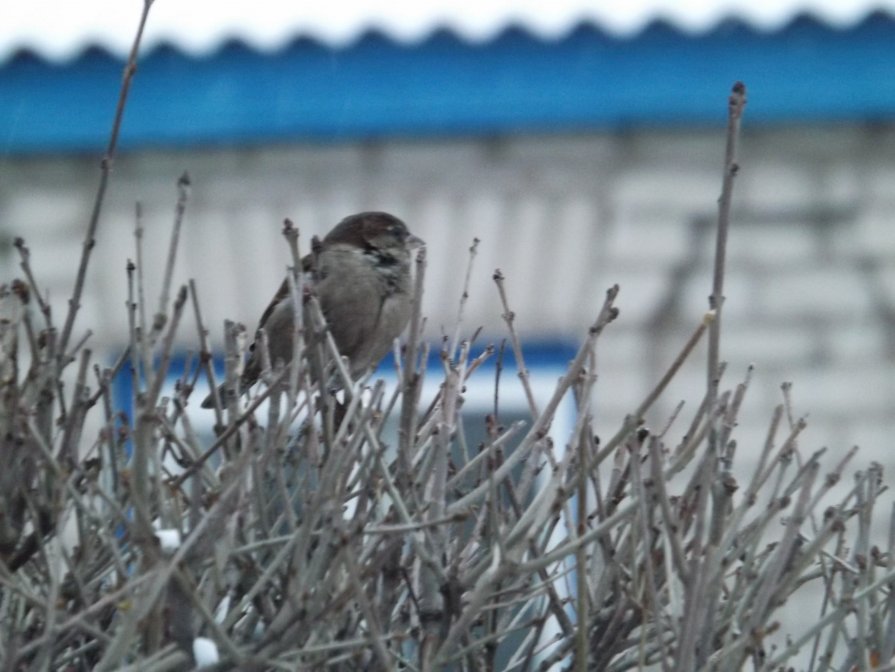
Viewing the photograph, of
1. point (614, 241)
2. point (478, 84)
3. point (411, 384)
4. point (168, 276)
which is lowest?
point (614, 241)

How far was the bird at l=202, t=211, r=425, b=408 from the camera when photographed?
3.47 m

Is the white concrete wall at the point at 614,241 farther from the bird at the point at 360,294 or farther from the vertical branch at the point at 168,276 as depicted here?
the vertical branch at the point at 168,276

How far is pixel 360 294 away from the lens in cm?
352

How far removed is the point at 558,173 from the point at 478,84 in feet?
1.28

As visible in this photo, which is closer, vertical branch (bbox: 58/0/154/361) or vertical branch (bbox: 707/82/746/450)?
vertical branch (bbox: 707/82/746/450)

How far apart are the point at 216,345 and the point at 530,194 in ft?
3.72

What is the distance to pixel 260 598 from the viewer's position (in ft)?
5.87

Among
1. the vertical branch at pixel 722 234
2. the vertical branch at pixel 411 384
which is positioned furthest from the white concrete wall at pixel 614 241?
the vertical branch at pixel 722 234

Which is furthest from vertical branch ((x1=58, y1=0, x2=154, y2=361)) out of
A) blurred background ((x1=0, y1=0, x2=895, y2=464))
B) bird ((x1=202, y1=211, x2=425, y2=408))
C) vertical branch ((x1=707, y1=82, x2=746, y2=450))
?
blurred background ((x1=0, y1=0, x2=895, y2=464))

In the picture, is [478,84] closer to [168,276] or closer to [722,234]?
[722,234]

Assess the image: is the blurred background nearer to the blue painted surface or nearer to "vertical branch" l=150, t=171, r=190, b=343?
the blue painted surface

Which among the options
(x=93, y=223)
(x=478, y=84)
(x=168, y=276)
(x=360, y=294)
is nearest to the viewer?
(x=168, y=276)

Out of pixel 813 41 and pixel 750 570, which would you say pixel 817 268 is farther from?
pixel 750 570

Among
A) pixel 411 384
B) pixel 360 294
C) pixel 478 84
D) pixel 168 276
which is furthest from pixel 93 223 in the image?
pixel 478 84
